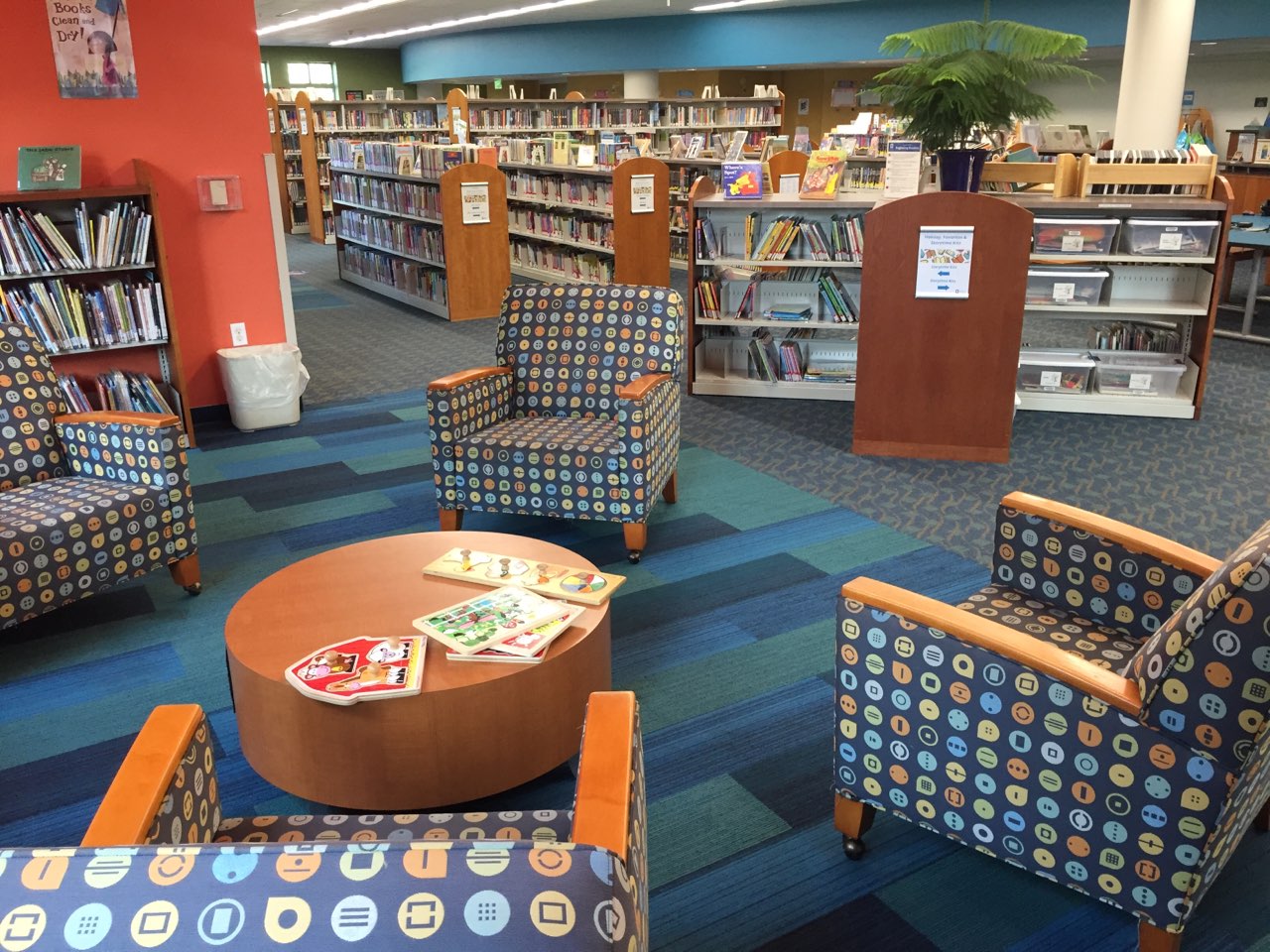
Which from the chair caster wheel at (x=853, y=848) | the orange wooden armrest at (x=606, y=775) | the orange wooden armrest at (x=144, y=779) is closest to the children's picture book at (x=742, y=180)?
the chair caster wheel at (x=853, y=848)

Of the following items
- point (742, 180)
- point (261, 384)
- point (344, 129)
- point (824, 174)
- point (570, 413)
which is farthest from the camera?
point (344, 129)

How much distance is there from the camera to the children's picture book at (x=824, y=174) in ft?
20.5

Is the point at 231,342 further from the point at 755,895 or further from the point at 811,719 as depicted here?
the point at 755,895

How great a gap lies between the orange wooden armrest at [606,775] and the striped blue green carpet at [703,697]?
29.8 inches

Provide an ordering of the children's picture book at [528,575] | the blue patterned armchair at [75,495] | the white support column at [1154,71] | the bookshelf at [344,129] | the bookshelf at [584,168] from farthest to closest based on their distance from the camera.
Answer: the bookshelf at [344,129] → the bookshelf at [584,168] → the white support column at [1154,71] → the blue patterned armchair at [75,495] → the children's picture book at [528,575]

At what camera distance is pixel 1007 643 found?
2.04 metres

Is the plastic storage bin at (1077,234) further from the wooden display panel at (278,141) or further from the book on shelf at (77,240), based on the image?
the wooden display panel at (278,141)

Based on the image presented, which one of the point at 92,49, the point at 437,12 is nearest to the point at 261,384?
the point at 92,49

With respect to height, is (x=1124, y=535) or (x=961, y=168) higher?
(x=961, y=168)

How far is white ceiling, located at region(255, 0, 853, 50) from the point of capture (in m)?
15.0

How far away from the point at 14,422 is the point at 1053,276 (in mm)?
5373

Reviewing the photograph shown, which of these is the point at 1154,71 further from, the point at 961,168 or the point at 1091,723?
the point at 1091,723

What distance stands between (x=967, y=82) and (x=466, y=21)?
48.1 feet

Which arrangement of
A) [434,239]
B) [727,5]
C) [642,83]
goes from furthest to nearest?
1. [642,83]
2. [727,5]
3. [434,239]
